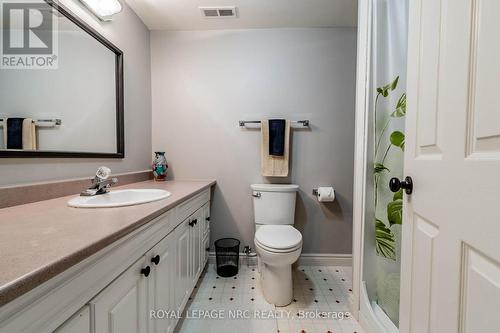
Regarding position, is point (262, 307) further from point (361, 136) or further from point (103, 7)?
point (103, 7)

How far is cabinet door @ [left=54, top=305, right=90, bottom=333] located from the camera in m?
0.46

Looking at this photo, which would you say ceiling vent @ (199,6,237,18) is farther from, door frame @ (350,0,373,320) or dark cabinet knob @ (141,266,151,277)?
dark cabinet knob @ (141,266,151,277)

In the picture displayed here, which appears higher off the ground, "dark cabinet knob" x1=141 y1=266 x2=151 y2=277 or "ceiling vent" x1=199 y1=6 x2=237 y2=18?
"ceiling vent" x1=199 y1=6 x2=237 y2=18

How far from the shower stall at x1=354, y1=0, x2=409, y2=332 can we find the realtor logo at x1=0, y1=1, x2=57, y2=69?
1635mm

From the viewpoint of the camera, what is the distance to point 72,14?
1095 millimetres

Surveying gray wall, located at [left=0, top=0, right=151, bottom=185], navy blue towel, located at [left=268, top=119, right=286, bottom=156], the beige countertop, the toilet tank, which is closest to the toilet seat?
the toilet tank

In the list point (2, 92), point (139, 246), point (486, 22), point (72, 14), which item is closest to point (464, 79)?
point (486, 22)

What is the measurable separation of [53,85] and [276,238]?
148cm

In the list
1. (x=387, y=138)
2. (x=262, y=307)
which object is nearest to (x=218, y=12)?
(x=387, y=138)

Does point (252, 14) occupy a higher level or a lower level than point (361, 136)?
higher

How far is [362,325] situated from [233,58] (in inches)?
85.0

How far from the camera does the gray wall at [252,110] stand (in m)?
1.85

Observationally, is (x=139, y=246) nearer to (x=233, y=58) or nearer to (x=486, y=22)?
(x=486, y=22)

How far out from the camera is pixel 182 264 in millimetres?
1176
